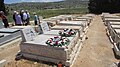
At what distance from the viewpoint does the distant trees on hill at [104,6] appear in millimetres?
28214

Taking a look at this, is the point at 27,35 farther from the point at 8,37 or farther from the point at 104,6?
the point at 104,6

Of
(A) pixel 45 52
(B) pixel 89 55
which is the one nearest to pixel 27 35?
(A) pixel 45 52

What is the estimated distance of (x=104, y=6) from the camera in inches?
1140

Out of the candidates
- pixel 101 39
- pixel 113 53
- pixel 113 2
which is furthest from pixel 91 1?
pixel 113 53

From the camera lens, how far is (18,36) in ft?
35.9

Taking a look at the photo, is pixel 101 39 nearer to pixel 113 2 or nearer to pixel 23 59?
pixel 23 59

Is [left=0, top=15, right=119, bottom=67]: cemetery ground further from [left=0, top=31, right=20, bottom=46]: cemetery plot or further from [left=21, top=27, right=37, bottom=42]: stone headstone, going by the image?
[left=21, top=27, right=37, bottom=42]: stone headstone

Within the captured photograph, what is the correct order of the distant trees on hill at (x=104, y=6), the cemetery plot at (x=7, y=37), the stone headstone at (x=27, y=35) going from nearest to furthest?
the stone headstone at (x=27, y=35)
the cemetery plot at (x=7, y=37)
the distant trees on hill at (x=104, y=6)

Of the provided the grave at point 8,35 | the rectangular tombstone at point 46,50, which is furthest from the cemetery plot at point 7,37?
the rectangular tombstone at point 46,50

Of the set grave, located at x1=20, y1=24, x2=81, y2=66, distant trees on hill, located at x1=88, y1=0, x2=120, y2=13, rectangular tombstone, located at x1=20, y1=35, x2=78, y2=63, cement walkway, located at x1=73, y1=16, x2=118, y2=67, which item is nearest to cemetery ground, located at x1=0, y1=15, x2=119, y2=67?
cement walkway, located at x1=73, y1=16, x2=118, y2=67

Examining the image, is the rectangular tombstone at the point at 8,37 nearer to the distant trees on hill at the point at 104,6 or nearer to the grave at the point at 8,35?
the grave at the point at 8,35

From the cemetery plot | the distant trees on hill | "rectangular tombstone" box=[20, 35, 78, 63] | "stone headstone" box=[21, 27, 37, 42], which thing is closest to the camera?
"rectangular tombstone" box=[20, 35, 78, 63]

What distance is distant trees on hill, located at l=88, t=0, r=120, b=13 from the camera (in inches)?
1111

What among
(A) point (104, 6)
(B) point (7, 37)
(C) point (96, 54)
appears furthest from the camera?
(A) point (104, 6)
